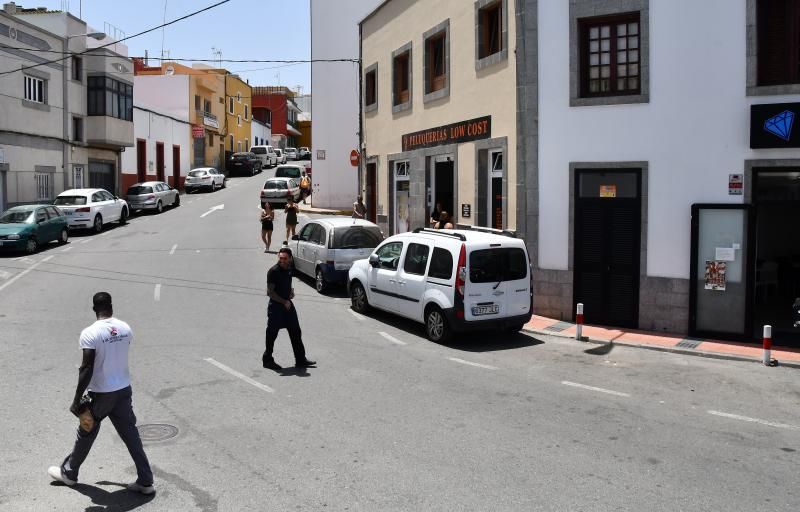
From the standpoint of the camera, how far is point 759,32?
12844mm

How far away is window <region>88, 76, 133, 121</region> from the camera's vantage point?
34906mm

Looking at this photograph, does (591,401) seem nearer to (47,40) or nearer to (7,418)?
(7,418)

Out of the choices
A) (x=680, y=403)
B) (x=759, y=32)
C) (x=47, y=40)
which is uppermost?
(x=47, y=40)

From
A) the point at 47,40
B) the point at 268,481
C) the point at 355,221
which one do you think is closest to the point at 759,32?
the point at 355,221

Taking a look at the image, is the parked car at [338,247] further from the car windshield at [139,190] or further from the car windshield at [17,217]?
the car windshield at [139,190]

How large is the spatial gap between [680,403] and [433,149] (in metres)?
12.6

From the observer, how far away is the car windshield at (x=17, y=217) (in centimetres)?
2366

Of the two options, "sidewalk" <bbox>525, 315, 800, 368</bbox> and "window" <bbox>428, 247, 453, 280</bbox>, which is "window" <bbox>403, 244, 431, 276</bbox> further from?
"sidewalk" <bbox>525, 315, 800, 368</bbox>

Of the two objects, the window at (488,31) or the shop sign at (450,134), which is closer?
the window at (488,31)

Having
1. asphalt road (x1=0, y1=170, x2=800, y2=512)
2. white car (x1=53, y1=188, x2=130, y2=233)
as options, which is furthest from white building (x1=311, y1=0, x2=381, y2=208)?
asphalt road (x1=0, y1=170, x2=800, y2=512)

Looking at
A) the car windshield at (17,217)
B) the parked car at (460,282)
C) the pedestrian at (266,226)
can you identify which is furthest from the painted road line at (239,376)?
the car windshield at (17,217)

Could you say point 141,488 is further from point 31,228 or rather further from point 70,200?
point 70,200

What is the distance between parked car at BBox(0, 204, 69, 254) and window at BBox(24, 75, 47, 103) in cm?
775

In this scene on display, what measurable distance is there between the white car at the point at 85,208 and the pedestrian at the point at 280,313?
67.8 ft
